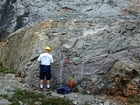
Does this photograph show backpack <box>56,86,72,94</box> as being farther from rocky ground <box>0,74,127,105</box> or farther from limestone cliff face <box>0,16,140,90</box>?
limestone cliff face <box>0,16,140,90</box>

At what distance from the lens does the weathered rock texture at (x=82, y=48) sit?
11.9 metres

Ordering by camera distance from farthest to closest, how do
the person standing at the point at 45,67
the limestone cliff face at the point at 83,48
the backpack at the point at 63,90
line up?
the limestone cliff face at the point at 83,48 → the person standing at the point at 45,67 → the backpack at the point at 63,90

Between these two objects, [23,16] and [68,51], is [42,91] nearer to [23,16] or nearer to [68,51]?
[68,51]

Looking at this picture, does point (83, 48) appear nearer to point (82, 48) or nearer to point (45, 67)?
point (82, 48)

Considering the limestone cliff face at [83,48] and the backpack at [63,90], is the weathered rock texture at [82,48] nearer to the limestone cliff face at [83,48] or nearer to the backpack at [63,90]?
the limestone cliff face at [83,48]

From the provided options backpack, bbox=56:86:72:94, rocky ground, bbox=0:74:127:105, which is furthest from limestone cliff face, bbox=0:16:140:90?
backpack, bbox=56:86:72:94

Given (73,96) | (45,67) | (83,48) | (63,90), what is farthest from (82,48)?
(73,96)

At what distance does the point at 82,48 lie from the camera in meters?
12.8

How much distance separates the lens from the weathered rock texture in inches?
469

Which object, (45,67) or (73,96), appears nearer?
(73,96)

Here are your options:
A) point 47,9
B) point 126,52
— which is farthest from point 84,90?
point 47,9

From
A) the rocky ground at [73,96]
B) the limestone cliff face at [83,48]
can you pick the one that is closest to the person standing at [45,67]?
the rocky ground at [73,96]

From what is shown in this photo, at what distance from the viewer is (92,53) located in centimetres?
1255

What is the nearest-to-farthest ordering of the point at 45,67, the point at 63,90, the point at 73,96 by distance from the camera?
1. the point at 73,96
2. the point at 63,90
3. the point at 45,67
